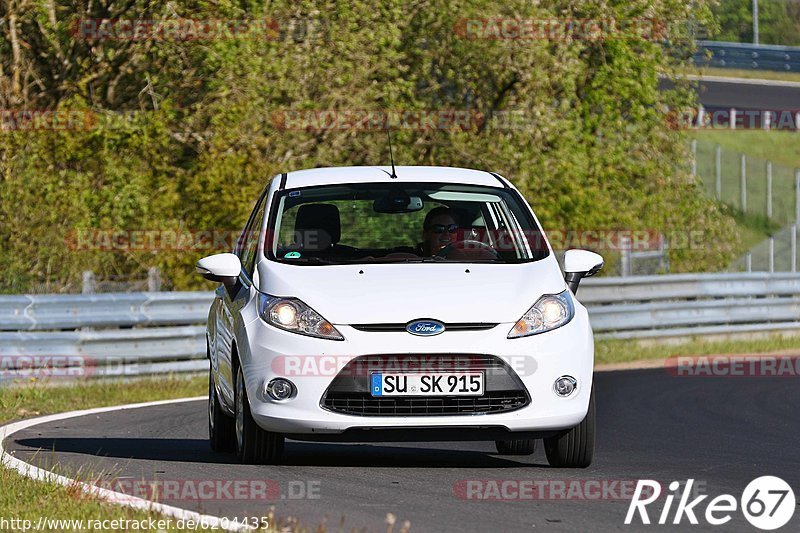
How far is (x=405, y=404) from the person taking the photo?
842 centimetres

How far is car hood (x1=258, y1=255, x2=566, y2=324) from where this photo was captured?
27.6ft

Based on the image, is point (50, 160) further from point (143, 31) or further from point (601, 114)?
point (601, 114)

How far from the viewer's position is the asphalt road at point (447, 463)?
7.16 metres

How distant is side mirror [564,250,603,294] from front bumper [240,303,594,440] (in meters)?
0.70

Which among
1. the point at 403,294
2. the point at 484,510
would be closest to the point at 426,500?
the point at 484,510

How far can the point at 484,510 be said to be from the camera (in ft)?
23.8

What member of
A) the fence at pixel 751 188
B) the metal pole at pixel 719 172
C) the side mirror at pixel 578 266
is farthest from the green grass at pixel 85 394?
the fence at pixel 751 188

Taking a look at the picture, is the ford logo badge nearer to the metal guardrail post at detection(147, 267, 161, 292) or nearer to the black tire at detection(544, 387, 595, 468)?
the black tire at detection(544, 387, 595, 468)

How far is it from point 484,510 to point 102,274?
15.2 metres

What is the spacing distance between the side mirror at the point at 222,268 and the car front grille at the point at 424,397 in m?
1.28

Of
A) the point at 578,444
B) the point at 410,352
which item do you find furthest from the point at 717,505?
the point at 410,352

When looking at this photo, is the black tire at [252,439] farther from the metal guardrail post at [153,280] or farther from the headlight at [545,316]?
the metal guardrail post at [153,280]

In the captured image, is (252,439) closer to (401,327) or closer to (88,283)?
(401,327)

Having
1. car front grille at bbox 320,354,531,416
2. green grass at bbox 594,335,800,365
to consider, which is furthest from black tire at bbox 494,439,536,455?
green grass at bbox 594,335,800,365
